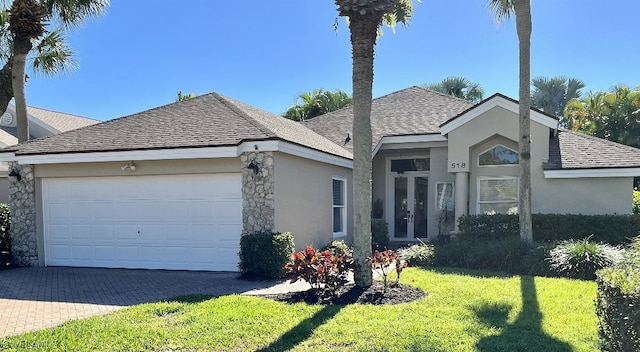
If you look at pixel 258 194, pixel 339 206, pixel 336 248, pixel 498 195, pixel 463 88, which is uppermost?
pixel 463 88

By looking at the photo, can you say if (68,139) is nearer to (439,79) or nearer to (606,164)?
(606,164)

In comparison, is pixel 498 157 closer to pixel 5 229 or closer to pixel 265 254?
pixel 265 254

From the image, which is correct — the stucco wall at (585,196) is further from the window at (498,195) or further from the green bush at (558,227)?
the green bush at (558,227)

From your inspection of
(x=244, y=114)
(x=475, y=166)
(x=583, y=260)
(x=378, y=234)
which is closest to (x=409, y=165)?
(x=475, y=166)

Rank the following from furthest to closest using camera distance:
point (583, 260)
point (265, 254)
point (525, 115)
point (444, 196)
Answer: point (444, 196)
point (525, 115)
point (265, 254)
point (583, 260)

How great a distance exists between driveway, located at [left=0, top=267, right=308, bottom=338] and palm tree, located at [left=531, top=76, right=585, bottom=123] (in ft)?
97.8

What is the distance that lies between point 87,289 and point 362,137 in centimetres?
665

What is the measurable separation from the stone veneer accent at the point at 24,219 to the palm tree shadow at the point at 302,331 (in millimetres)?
9872

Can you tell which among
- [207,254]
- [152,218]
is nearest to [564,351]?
[207,254]

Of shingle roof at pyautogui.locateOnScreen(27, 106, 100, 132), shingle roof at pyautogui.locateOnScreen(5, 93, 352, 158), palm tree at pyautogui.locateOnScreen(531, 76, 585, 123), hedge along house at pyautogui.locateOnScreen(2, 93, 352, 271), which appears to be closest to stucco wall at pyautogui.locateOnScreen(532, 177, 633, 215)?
shingle roof at pyautogui.locateOnScreen(5, 93, 352, 158)

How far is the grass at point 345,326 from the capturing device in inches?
231

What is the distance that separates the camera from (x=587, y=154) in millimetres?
14680

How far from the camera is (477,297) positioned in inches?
325

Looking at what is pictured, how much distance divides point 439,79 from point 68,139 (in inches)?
969
